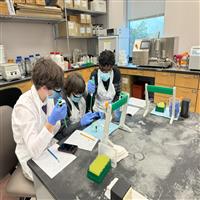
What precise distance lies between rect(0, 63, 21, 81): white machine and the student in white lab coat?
1434 mm

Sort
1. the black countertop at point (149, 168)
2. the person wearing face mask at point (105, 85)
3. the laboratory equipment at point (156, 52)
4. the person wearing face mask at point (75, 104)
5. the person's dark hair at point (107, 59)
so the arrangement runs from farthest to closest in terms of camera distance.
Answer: the laboratory equipment at point (156, 52), the person wearing face mask at point (105, 85), the person's dark hair at point (107, 59), the person wearing face mask at point (75, 104), the black countertop at point (149, 168)

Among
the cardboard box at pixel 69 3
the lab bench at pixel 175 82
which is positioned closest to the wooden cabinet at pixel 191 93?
the lab bench at pixel 175 82

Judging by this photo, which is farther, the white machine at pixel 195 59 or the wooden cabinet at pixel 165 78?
the wooden cabinet at pixel 165 78

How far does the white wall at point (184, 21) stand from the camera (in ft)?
9.14

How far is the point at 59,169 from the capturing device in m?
0.85

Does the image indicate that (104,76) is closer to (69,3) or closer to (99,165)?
(99,165)

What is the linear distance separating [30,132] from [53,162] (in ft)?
0.70

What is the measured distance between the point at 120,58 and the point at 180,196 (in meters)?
2.88

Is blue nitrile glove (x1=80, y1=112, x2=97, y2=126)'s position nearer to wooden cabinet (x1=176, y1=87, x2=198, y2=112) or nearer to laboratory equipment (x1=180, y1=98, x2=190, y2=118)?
laboratory equipment (x1=180, y1=98, x2=190, y2=118)

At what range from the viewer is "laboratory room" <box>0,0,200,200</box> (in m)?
0.78

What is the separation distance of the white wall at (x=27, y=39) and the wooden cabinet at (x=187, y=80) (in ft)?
7.61

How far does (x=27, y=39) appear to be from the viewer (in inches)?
117

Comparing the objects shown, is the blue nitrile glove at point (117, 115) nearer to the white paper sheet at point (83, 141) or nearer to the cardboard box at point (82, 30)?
the white paper sheet at point (83, 141)

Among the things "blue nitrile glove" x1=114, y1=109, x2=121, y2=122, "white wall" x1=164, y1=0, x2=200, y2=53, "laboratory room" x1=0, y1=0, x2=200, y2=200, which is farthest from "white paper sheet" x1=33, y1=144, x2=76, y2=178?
"white wall" x1=164, y1=0, x2=200, y2=53
